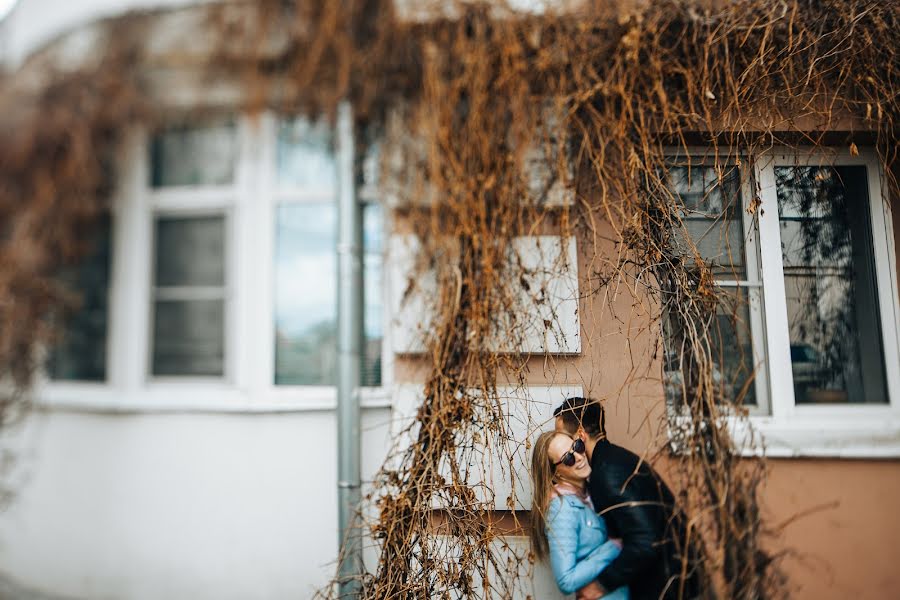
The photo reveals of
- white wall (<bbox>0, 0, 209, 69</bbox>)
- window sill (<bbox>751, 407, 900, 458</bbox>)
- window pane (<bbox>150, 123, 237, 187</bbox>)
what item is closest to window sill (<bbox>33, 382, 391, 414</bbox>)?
window pane (<bbox>150, 123, 237, 187</bbox>)

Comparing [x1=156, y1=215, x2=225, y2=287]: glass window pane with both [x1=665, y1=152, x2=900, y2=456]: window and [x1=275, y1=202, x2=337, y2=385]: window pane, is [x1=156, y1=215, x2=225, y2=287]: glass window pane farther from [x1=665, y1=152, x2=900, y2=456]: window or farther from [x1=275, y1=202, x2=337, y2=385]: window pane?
[x1=665, y1=152, x2=900, y2=456]: window

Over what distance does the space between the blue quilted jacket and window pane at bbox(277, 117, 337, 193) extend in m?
2.39

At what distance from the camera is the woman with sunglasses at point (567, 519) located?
2.26 metres

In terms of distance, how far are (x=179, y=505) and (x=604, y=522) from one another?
2.53 metres

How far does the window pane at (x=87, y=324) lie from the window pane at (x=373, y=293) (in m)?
2.02

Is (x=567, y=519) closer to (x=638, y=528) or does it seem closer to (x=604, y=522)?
(x=604, y=522)

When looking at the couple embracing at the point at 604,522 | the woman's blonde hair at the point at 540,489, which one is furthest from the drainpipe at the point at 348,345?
the couple embracing at the point at 604,522

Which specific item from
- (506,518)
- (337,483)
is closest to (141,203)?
(337,483)

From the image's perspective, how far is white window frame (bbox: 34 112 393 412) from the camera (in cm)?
336

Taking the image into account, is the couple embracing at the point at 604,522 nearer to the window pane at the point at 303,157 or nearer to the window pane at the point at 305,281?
the window pane at the point at 305,281

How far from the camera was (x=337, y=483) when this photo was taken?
9.86 ft

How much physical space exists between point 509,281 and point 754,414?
1.27m

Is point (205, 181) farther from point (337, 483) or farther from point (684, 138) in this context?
point (684, 138)

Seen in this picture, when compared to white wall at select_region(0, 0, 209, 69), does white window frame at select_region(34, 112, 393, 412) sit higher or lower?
lower
